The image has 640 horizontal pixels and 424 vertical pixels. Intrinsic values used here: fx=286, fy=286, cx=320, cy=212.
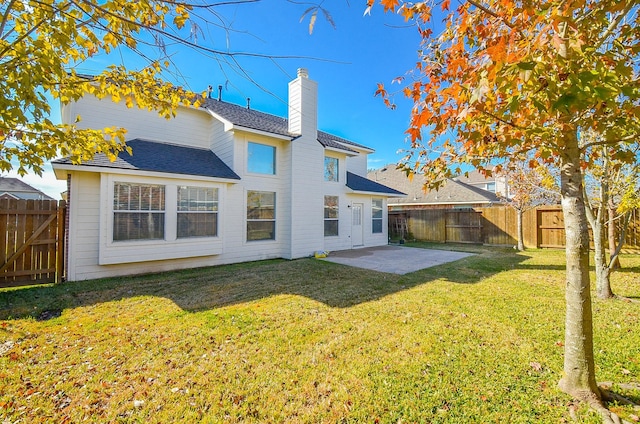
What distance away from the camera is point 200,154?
33.2 ft

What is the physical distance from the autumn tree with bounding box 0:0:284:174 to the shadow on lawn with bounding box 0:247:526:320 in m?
3.10

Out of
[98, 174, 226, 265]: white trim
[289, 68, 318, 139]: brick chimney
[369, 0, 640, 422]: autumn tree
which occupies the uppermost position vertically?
[289, 68, 318, 139]: brick chimney

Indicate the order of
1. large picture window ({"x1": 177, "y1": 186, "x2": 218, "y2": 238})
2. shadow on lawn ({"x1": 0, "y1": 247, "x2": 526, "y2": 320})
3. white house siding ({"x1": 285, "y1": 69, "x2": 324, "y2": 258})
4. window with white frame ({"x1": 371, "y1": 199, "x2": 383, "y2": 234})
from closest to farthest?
shadow on lawn ({"x1": 0, "y1": 247, "x2": 526, "y2": 320}), large picture window ({"x1": 177, "y1": 186, "x2": 218, "y2": 238}), white house siding ({"x1": 285, "y1": 69, "x2": 324, "y2": 258}), window with white frame ({"x1": 371, "y1": 199, "x2": 383, "y2": 234})

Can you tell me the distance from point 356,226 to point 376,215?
1628 mm

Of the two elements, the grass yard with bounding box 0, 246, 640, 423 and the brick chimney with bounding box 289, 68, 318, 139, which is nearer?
the grass yard with bounding box 0, 246, 640, 423

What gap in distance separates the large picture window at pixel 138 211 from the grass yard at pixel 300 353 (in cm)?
167

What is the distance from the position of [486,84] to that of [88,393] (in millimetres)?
4331

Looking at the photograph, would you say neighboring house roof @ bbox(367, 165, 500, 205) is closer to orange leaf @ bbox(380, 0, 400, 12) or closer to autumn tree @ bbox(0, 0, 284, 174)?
orange leaf @ bbox(380, 0, 400, 12)

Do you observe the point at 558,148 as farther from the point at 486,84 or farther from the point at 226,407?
the point at 226,407

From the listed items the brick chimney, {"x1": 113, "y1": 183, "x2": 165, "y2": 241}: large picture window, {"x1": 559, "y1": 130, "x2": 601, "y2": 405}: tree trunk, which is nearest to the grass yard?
{"x1": 559, "y1": 130, "x2": 601, "y2": 405}: tree trunk

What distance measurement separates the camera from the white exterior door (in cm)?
1351

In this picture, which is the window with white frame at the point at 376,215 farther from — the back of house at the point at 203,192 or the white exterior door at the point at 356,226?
the back of house at the point at 203,192

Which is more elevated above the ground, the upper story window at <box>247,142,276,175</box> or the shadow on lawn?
the upper story window at <box>247,142,276,175</box>

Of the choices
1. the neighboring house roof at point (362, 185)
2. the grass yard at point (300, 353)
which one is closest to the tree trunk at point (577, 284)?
the grass yard at point (300, 353)
